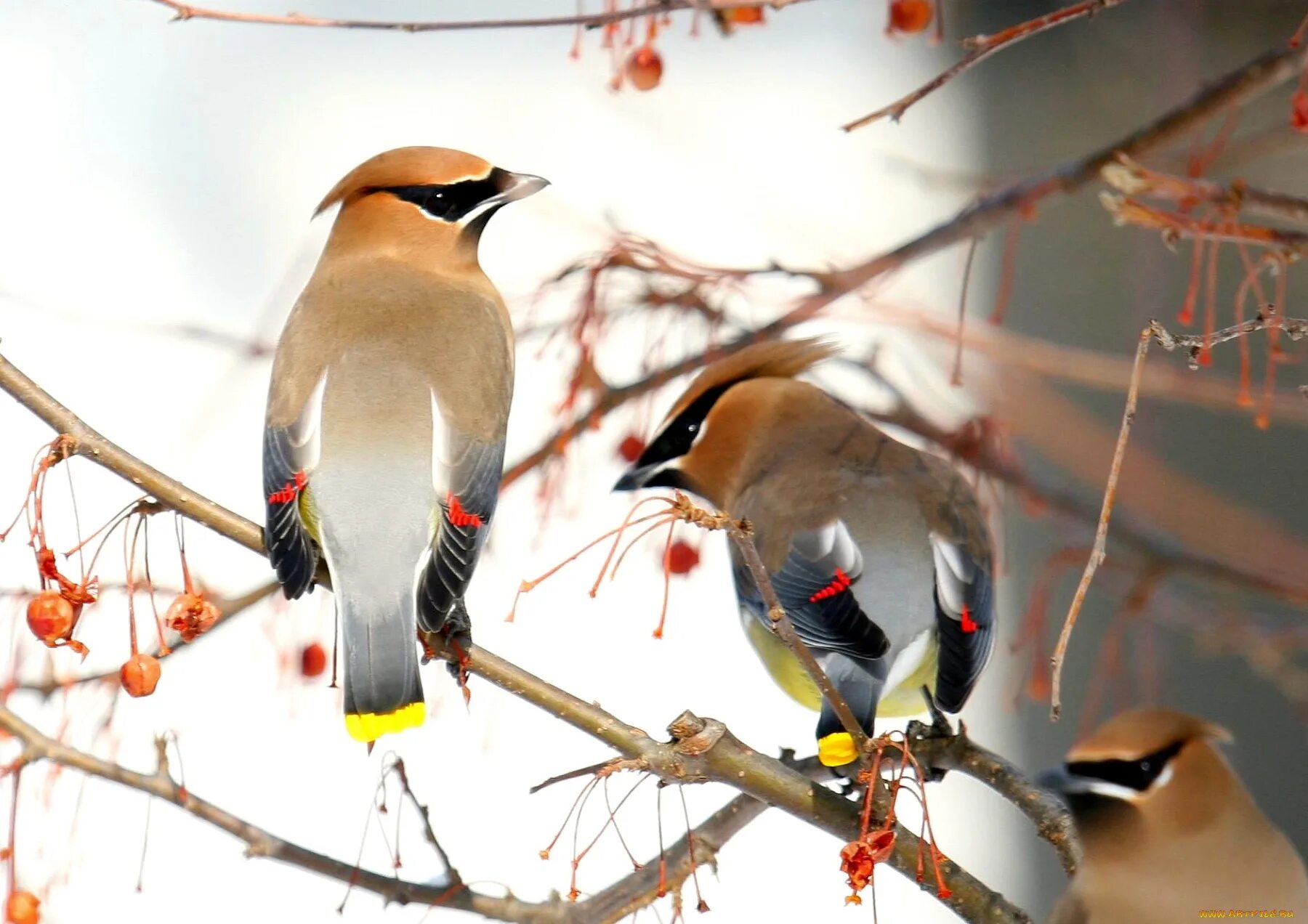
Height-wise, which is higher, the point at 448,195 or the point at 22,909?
the point at 448,195

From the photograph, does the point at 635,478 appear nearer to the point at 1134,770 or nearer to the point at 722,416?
the point at 722,416

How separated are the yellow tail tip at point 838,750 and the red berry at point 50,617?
0.56 m

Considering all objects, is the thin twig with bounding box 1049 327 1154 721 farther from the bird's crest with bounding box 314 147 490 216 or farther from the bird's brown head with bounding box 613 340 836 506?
the bird's brown head with bounding box 613 340 836 506

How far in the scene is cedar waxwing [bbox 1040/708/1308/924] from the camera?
1.41 meters

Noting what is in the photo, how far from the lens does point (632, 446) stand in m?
1.74

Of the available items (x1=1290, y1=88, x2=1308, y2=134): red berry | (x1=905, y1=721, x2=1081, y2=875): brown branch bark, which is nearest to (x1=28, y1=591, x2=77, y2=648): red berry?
(x1=905, y1=721, x2=1081, y2=875): brown branch bark

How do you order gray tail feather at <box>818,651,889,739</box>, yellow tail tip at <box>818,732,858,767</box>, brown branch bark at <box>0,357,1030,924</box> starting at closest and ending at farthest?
1. brown branch bark at <box>0,357,1030,924</box>
2. yellow tail tip at <box>818,732,858,767</box>
3. gray tail feather at <box>818,651,889,739</box>

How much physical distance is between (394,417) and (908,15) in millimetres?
647

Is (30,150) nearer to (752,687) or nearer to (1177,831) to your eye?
(752,687)

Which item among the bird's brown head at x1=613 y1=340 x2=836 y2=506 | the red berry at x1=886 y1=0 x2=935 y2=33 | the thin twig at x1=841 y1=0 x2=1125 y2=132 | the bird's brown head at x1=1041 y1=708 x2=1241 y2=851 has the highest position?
the red berry at x1=886 y1=0 x2=935 y2=33

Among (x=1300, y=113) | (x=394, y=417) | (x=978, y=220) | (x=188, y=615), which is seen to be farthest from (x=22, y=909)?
(x=1300, y=113)

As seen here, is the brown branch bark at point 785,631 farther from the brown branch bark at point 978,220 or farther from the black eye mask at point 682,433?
the black eye mask at point 682,433

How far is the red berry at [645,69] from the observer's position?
4.69 ft

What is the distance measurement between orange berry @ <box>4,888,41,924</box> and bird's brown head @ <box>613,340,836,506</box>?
28.2 inches
